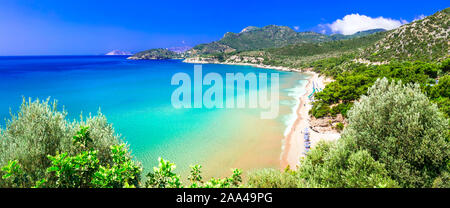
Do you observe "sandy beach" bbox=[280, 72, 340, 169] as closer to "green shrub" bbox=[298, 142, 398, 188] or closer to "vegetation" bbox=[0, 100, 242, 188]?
"green shrub" bbox=[298, 142, 398, 188]

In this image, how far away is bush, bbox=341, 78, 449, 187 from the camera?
8500mm

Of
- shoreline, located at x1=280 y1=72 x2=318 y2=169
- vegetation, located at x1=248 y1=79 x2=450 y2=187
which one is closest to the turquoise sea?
shoreline, located at x1=280 y1=72 x2=318 y2=169

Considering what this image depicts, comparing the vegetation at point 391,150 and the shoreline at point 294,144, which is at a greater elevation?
the vegetation at point 391,150

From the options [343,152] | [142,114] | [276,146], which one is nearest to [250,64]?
[142,114]

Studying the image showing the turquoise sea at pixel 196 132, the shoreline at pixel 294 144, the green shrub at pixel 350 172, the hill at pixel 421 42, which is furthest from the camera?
the hill at pixel 421 42

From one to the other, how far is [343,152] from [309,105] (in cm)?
3443

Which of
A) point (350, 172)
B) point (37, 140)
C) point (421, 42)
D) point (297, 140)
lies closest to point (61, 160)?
point (37, 140)

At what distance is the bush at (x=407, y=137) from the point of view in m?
8.50

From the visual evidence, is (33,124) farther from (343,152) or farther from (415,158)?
(415,158)

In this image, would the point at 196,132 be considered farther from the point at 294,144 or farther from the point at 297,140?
the point at 297,140

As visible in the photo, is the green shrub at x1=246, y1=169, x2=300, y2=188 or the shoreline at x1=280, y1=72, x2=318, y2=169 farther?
the shoreline at x1=280, y1=72, x2=318, y2=169

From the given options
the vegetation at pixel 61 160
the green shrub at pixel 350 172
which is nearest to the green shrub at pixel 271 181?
the green shrub at pixel 350 172

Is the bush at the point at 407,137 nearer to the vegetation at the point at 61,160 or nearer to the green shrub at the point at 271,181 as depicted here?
the green shrub at the point at 271,181

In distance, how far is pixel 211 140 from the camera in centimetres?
2775
